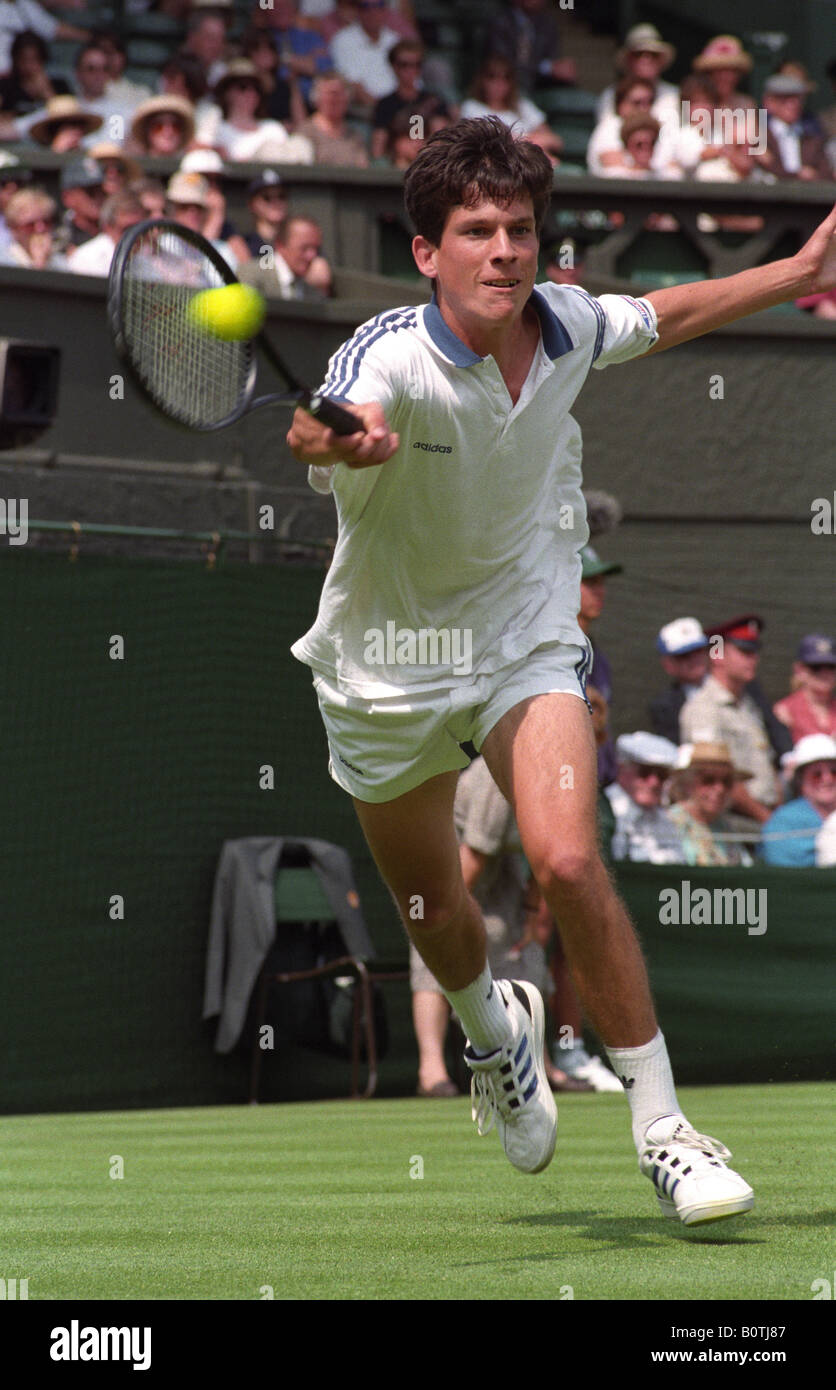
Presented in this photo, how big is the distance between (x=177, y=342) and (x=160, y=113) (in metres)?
8.44

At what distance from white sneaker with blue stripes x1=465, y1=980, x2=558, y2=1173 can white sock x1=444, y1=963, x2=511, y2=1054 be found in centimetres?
2

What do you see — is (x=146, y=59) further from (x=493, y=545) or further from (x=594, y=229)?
(x=493, y=545)

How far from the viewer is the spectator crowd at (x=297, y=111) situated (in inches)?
445

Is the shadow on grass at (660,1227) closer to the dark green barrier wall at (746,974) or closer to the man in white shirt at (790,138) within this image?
the dark green barrier wall at (746,974)

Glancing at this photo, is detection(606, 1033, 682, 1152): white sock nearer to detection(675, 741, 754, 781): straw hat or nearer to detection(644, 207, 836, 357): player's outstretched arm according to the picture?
detection(644, 207, 836, 357): player's outstretched arm

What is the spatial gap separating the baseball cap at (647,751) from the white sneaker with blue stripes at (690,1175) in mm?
6017

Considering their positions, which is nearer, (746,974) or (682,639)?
(746,974)

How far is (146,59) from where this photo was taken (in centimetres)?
1381

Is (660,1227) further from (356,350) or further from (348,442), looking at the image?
(356,350)

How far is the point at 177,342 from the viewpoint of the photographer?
420 cm

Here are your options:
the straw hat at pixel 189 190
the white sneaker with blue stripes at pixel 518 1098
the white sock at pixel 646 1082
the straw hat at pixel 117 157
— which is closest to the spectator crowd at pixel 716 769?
the straw hat at pixel 189 190

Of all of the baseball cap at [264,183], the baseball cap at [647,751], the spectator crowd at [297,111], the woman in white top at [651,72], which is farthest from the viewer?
the woman in white top at [651,72]

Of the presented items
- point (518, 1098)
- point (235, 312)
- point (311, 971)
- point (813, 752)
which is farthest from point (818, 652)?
point (235, 312)
